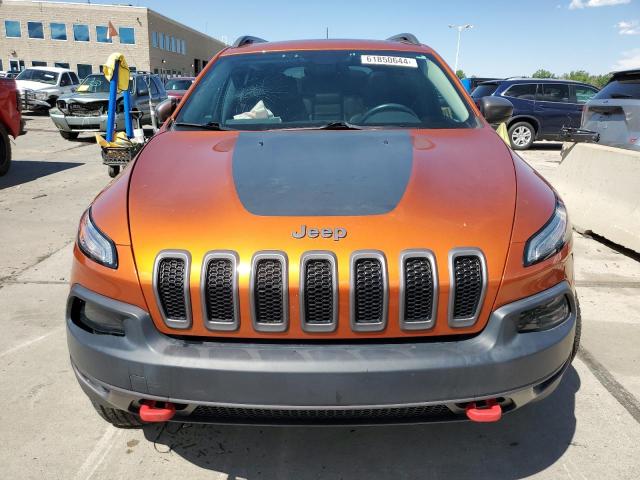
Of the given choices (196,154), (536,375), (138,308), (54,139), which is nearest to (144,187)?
(196,154)

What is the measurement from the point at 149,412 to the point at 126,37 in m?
59.0

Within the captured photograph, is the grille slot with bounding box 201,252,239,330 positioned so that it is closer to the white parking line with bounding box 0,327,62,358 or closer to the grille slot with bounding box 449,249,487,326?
the grille slot with bounding box 449,249,487,326

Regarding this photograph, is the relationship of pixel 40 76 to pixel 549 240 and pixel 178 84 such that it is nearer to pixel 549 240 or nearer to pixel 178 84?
pixel 178 84

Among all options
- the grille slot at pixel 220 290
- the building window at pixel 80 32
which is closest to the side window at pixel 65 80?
the grille slot at pixel 220 290

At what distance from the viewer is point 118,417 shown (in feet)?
7.06

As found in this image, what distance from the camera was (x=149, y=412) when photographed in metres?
1.80

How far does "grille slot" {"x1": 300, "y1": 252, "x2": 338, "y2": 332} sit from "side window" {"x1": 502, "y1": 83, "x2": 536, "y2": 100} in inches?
507

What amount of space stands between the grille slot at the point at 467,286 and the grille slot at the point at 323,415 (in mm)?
318

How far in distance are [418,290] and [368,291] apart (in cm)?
17

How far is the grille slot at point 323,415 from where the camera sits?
177 cm

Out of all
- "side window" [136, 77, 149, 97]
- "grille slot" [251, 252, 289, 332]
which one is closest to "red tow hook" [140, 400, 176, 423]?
"grille slot" [251, 252, 289, 332]

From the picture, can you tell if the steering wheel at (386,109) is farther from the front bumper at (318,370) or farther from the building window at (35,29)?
the building window at (35,29)

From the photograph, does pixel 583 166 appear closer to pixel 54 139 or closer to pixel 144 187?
pixel 144 187

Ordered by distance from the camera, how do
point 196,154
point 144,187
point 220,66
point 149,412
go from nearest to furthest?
1. point 149,412
2. point 144,187
3. point 196,154
4. point 220,66
